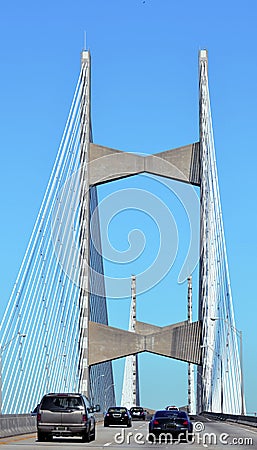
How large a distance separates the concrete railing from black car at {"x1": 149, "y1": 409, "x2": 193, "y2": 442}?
16.9 feet

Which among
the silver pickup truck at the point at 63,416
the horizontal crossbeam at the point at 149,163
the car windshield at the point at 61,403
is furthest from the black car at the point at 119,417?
the horizontal crossbeam at the point at 149,163

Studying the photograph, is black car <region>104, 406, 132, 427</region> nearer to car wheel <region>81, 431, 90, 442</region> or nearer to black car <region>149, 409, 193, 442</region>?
black car <region>149, 409, 193, 442</region>

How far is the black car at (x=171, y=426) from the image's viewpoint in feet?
110

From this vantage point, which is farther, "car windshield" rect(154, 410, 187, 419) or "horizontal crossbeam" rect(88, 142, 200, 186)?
"horizontal crossbeam" rect(88, 142, 200, 186)

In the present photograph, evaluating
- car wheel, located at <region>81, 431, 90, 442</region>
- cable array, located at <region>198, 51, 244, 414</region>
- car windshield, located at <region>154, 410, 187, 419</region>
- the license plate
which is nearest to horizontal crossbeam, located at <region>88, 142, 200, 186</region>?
cable array, located at <region>198, 51, 244, 414</region>

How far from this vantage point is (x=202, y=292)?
72875mm

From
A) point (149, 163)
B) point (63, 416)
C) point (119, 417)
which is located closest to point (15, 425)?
point (63, 416)

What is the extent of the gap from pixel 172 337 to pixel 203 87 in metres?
18.6

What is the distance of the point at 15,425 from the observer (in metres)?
37.4

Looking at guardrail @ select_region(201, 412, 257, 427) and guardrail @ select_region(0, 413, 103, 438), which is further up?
guardrail @ select_region(201, 412, 257, 427)

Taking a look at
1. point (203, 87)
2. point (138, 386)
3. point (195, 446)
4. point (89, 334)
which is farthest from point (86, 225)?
point (138, 386)

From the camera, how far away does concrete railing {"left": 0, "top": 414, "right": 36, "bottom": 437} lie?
115ft

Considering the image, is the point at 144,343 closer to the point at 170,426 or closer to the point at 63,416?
the point at 170,426

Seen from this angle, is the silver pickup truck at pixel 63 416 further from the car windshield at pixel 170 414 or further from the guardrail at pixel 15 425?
the guardrail at pixel 15 425
